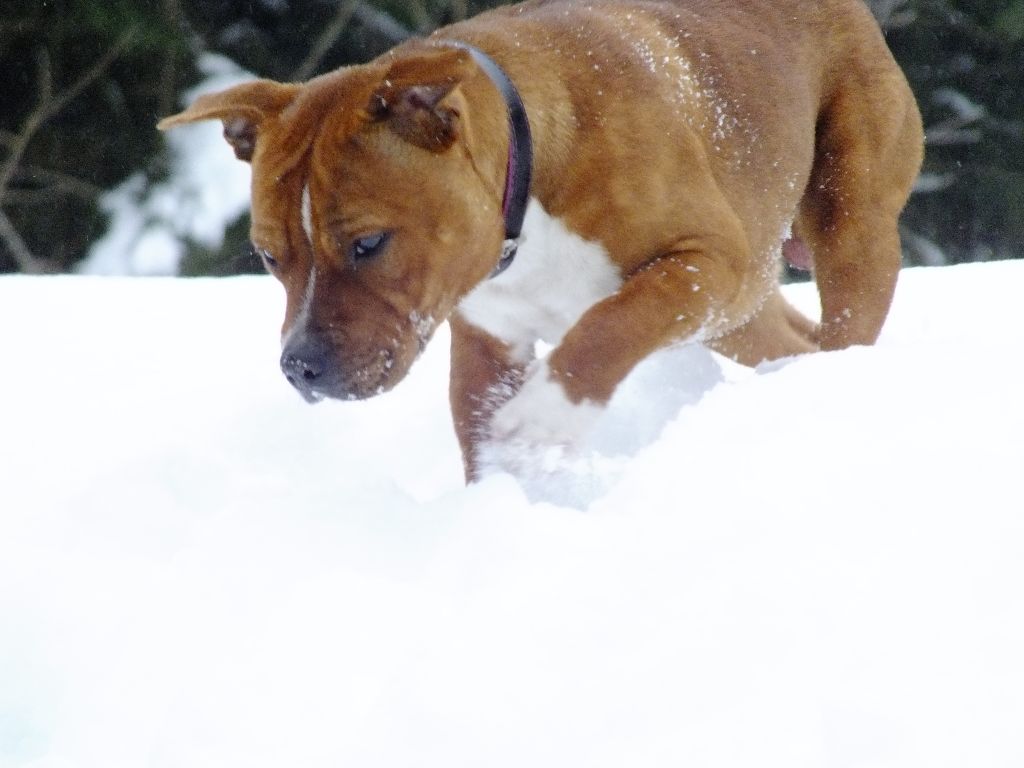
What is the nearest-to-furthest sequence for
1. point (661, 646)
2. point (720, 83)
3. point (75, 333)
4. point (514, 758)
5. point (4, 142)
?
1. point (514, 758)
2. point (661, 646)
3. point (720, 83)
4. point (75, 333)
5. point (4, 142)

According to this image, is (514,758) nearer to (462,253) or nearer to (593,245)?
(462,253)

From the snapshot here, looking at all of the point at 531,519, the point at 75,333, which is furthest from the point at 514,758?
the point at 75,333

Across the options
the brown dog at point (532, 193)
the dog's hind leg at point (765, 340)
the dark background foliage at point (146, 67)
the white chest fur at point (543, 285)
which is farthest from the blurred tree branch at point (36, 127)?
the white chest fur at point (543, 285)

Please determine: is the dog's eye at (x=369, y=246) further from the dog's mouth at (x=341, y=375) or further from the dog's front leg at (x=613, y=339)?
the dog's front leg at (x=613, y=339)

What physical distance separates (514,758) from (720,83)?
96.5 inches

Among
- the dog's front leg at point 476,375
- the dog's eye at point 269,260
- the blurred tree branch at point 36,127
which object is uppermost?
the dog's eye at point 269,260

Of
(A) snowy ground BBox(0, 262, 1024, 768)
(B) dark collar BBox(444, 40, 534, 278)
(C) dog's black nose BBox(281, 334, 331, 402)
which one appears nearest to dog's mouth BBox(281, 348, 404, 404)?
(C) dog's black nose BBox(281, 334, 331, 402)

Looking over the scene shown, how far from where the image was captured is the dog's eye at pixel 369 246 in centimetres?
291

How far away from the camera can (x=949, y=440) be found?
8.25 ft

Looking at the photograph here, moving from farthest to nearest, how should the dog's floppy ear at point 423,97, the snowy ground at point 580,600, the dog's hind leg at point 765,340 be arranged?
the dog's hind leg at point 765,340, the dog's floppy ear at point 423,97, the snowy ground at point 580,600

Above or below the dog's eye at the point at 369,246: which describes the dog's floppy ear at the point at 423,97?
above

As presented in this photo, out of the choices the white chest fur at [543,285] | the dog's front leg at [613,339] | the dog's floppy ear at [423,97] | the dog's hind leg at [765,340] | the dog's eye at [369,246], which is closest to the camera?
the dog's floppy ear at [423,97]

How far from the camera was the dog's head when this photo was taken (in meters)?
2.88

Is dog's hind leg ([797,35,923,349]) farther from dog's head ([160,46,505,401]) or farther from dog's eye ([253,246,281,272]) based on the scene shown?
dog's eye ([253,246,281,272])
